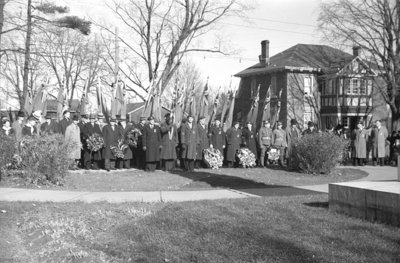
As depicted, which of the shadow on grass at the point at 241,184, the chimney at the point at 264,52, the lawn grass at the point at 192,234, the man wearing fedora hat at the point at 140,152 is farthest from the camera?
the chimney at the point at 264,52

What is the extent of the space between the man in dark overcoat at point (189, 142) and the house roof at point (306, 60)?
27.5m

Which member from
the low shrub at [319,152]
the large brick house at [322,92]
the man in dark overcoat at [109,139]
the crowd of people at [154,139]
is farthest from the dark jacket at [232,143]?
the large brick house at [322,92]

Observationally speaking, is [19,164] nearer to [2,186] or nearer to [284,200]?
[2,186]

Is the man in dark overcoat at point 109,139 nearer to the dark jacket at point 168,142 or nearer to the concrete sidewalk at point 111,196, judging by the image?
the dark jacket at point 168,142

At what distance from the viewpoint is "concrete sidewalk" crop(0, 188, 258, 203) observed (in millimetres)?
9406

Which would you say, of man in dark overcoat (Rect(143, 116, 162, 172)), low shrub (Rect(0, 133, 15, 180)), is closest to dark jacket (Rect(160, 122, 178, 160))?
man in dark overcoat (Rect(143, 116, 162, 172))

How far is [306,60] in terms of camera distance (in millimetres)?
44156

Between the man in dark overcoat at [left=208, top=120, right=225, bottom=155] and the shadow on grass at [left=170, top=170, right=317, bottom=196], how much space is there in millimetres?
2071

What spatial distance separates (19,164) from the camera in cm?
1165

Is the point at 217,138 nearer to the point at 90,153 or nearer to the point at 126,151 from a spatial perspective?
the point at 126,151

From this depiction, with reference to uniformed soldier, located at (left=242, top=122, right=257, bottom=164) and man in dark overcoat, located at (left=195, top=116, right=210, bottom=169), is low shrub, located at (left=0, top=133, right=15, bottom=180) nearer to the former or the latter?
man in dark overcoat, located at (left=195, top=116, right=210, bottom=169)

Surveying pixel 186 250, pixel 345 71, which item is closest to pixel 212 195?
pixel 186 250

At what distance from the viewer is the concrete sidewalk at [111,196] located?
941 centimetres

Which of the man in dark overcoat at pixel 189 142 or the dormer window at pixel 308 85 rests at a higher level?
the dormer window at pixel 308 85
